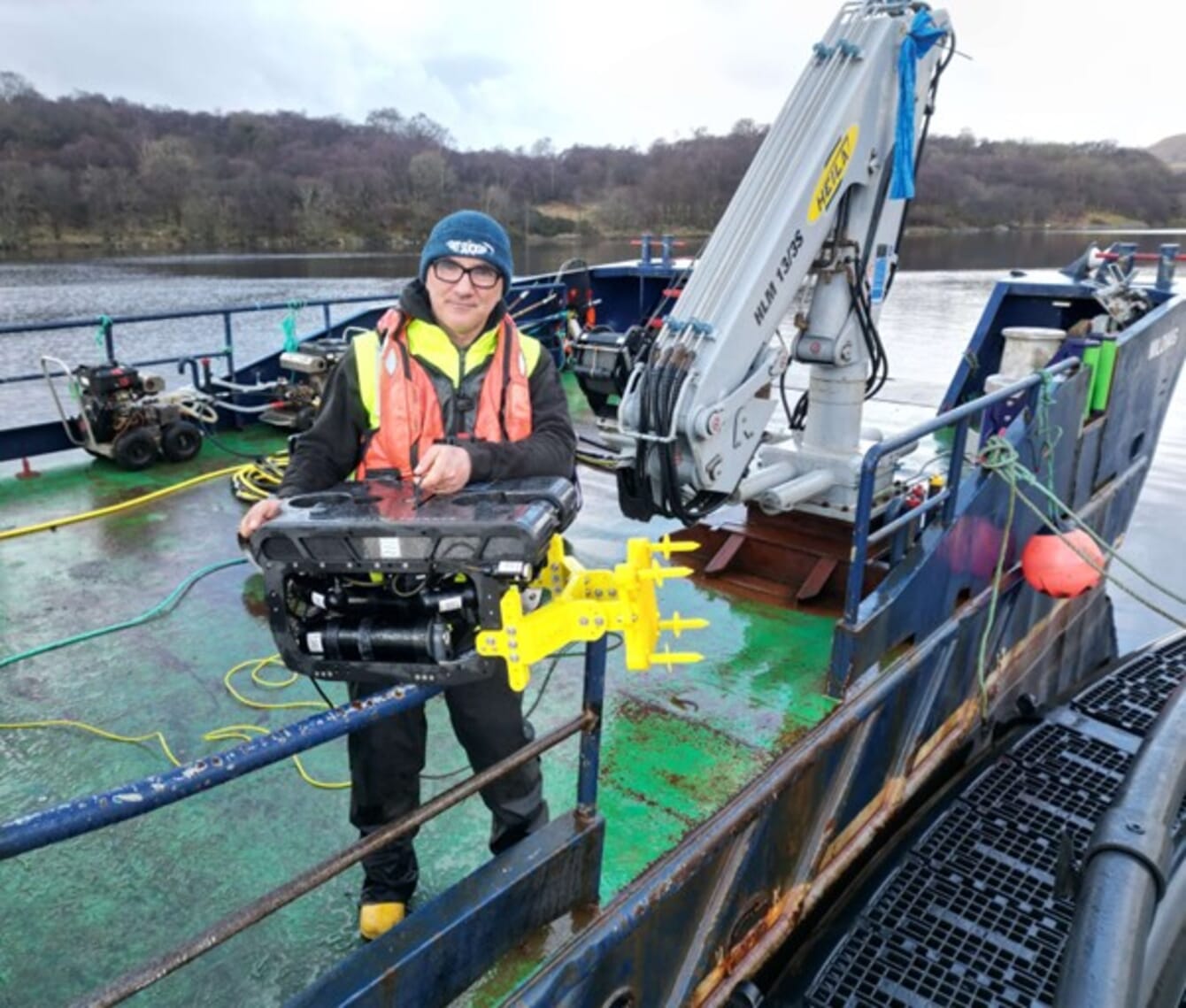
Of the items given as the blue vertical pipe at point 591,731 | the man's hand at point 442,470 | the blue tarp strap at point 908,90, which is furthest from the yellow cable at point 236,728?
the blue tarp strap at point 908,90

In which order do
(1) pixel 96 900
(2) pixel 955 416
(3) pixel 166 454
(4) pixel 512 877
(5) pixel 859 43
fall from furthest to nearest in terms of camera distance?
(3) pixel 166 454, (5) pixel 859 43, (2) pixel 955 416, (1) pixel 96 900, (4) pixel 512 877

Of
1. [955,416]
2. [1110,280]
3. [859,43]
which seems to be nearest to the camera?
[955,416]

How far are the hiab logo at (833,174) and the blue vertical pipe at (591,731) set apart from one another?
7.57 ft

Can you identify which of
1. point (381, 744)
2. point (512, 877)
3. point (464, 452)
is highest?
point (464, 452)

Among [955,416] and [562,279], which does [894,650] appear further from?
[562,279]

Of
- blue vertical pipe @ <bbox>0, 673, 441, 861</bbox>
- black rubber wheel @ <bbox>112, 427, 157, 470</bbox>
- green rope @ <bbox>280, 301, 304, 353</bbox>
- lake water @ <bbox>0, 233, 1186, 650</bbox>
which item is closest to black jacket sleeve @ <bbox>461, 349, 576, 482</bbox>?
blue vertical pipe @ <bbox>0, 673, 441, 861</bbox>

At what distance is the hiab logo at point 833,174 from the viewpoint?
345 centimetres

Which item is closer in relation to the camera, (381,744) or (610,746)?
(381,744)

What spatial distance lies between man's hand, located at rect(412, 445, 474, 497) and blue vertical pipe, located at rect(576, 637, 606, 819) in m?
0.45

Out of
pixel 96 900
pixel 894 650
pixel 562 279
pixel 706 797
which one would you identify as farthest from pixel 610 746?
pixel 562 279

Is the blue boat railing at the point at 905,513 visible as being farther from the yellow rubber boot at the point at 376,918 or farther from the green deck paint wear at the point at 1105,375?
the yellow rubber boot at the point at 376,918

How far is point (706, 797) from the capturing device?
2.76 m

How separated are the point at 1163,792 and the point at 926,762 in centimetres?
276

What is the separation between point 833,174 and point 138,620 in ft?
11.5
